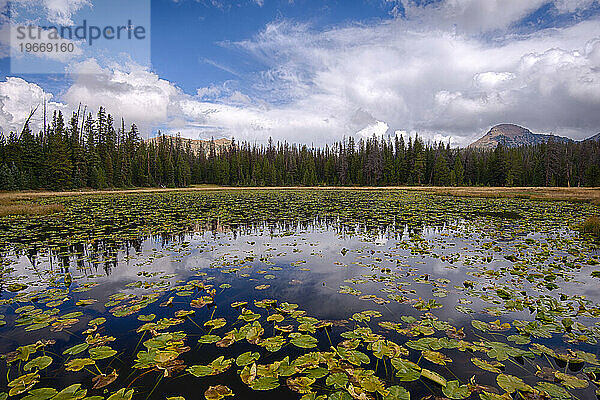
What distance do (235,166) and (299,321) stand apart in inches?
3309

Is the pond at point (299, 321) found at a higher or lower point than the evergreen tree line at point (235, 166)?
lower

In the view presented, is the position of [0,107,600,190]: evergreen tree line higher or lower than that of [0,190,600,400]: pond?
higher

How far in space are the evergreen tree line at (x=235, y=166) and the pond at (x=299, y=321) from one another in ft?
156

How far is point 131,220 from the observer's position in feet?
50.8

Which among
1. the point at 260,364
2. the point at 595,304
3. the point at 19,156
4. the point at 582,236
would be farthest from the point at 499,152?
the point at 19,156

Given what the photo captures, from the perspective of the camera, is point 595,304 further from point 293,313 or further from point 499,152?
point 499,152

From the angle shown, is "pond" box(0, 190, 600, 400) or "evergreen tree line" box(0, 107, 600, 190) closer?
"pond" box(0, 190, 600, 400)

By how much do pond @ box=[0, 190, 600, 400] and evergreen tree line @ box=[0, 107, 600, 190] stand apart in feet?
156

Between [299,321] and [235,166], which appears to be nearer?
[299,321]

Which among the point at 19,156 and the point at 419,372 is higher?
the point at 19,156

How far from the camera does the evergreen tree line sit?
4678 centimetres

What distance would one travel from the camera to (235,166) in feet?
280

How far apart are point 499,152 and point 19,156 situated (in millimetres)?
102435

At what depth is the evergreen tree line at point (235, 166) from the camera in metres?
46.8
